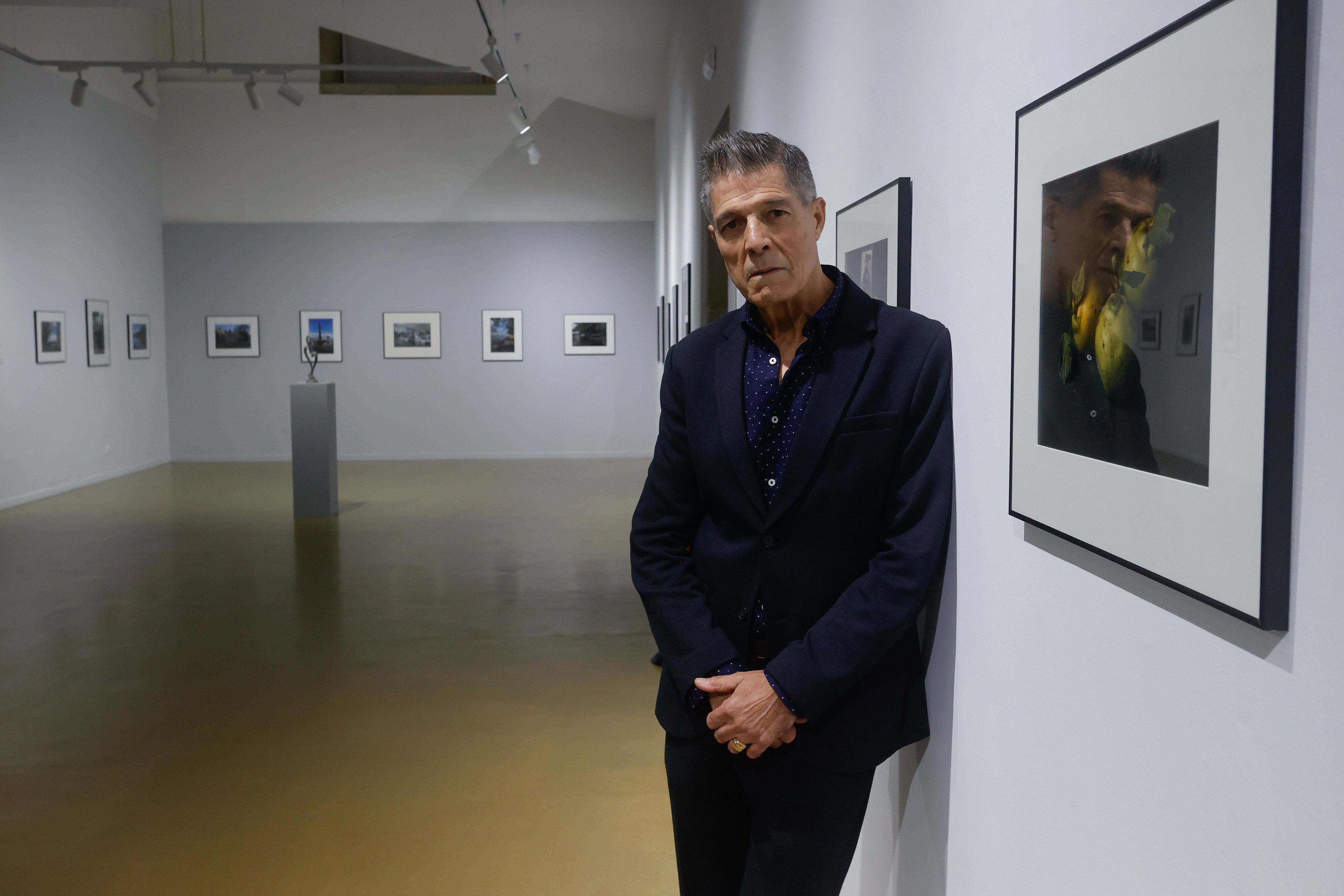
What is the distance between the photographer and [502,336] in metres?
18.0

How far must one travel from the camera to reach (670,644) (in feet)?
7.08

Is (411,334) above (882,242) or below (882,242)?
above

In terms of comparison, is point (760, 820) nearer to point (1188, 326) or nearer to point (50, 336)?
point (1188, 326)

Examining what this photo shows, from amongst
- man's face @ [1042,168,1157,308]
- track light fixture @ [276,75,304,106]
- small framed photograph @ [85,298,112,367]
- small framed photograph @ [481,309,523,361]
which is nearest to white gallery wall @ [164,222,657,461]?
small framed photograph @ [481,309,523,361]

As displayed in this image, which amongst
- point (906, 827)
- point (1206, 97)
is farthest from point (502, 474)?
point (1206, 97)

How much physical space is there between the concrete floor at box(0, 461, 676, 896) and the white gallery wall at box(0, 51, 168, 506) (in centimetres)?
363

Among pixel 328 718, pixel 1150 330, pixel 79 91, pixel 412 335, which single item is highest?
pixel 79 91

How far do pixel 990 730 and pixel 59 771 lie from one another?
13.9 feet

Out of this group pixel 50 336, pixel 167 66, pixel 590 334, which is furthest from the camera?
pixel 590 334

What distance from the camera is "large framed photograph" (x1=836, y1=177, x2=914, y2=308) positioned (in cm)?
247

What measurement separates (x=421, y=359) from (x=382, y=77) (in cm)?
485

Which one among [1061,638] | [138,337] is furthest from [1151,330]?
[138,337]

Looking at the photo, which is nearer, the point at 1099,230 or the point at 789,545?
the point at 1099,230

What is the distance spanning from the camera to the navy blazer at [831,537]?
1966 mm
